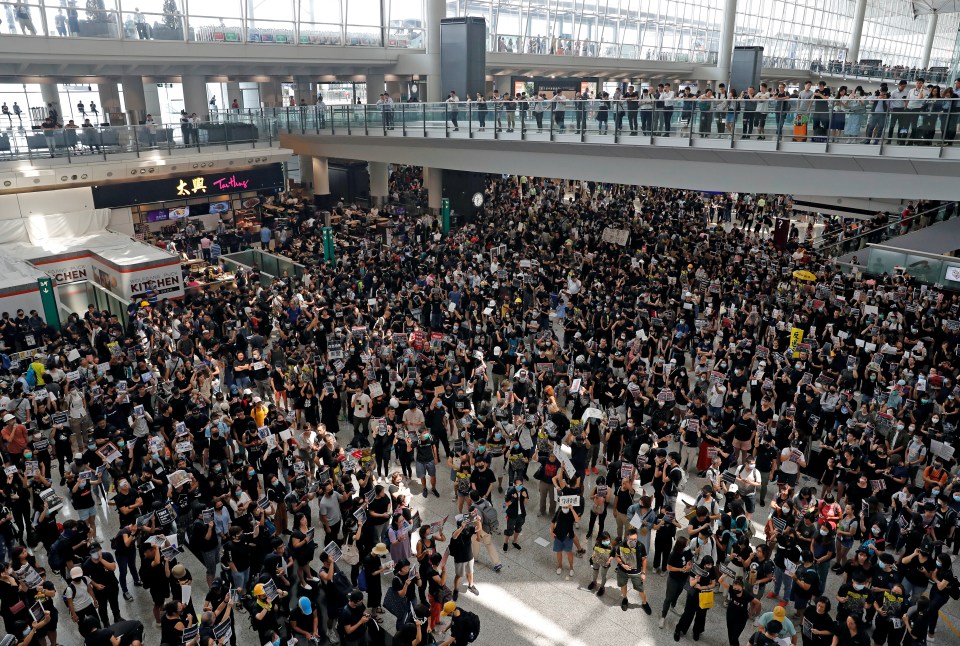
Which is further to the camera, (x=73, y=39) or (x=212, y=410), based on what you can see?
(x=73, y=39)

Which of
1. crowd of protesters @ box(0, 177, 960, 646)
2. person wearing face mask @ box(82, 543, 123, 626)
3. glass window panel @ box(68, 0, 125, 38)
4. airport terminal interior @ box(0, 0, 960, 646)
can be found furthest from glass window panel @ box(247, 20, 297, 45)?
person wearing face mask @ box(82, 543, 123, 626)

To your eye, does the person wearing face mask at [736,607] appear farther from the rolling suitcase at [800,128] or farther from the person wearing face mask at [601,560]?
the rolling suitcase at [800,128]

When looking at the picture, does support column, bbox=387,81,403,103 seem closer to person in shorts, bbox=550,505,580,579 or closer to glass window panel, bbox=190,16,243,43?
glass window panel, bbox=190,16,243,43

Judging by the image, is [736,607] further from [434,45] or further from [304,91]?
[304,91]

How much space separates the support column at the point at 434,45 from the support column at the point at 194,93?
34.3ft

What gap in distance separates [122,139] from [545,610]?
22328 millimetres

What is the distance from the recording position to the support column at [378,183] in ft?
108

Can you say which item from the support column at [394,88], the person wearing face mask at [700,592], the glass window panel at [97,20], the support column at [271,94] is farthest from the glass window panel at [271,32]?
the person wearing face mask at [700,592]

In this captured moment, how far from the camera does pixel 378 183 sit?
33188 mm

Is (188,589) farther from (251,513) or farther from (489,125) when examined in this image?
(489,125)

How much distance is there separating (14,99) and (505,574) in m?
39.5

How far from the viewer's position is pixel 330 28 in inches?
1289

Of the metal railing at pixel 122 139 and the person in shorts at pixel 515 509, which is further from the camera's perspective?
the metal railing at pixel 122 139

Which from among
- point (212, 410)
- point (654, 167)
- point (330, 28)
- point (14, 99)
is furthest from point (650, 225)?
point (14, 99)
